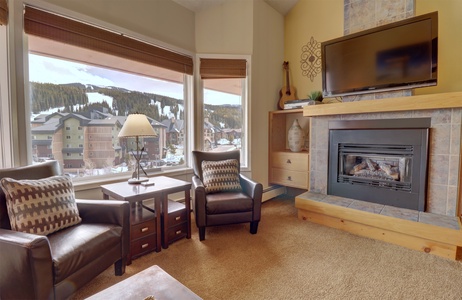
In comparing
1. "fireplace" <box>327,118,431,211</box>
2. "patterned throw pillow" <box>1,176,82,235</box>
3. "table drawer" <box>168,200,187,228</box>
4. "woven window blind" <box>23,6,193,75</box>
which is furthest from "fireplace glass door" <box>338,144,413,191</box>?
"patterned throw pillow" <box>1,176,82,235</box>

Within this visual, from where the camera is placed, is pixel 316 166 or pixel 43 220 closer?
pixel 43 220

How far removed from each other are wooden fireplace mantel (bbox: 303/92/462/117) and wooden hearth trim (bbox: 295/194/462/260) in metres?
1.09

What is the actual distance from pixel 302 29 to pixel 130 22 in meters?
2.51

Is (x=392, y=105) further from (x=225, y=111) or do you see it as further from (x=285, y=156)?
(x=225, y=111)

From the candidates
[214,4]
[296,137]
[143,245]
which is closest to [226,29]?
[214,4]

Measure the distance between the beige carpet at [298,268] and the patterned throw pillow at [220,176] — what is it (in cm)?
47

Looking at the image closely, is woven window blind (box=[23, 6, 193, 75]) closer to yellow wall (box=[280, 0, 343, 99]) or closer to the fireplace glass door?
yellow wall (box=[280, 0, 343, 99])

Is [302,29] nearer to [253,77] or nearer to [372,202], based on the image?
[253,77]

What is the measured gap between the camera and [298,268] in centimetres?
195

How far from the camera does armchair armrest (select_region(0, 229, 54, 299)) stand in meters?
1.23

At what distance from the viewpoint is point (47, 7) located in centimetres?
215

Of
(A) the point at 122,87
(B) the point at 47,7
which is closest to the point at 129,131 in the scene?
(A) the point at 122,87

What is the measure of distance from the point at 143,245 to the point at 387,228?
2.32 m

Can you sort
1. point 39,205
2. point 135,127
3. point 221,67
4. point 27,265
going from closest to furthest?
1. point 27,265
2. point 39,205
3. point 135,127
4. point 221,67
